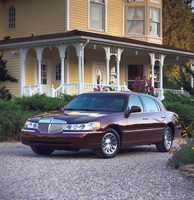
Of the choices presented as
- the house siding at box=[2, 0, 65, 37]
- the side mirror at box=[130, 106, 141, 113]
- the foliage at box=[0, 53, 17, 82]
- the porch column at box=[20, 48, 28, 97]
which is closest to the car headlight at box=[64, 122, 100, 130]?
the side mirror at box=[130, 106, 141, 113]

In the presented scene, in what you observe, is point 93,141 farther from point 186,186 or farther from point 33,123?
point 186,186

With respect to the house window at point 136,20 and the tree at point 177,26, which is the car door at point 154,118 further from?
the tree at point 177,26

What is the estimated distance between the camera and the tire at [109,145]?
12.2m

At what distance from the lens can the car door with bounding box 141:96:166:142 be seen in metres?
13.9

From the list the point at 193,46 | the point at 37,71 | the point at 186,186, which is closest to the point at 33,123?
the point at 186,186

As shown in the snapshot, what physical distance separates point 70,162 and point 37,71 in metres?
19.2

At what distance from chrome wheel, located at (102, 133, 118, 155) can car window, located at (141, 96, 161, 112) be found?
199 centimetres

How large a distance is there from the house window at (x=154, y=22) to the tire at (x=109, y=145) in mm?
22148

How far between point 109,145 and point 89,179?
367cm

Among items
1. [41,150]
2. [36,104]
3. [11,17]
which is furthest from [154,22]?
[41,150]

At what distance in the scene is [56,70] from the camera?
1207 inches

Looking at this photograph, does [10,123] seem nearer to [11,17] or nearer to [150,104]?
[150,104]

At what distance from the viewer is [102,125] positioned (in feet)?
39.7

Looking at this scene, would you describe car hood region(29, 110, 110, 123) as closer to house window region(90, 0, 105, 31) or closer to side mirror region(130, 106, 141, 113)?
side mirror region(130, 106, 141, 113)
